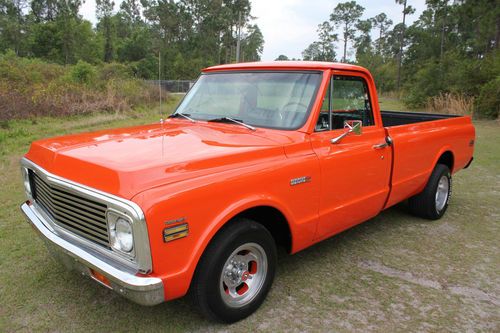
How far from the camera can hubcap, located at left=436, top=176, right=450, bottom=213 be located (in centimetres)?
491

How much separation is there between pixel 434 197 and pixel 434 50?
46.7 meters

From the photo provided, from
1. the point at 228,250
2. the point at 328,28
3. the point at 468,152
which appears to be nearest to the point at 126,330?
the point at 228,250

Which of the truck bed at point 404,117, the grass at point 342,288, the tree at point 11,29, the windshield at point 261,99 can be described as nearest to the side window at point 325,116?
the windshield at point 261,99

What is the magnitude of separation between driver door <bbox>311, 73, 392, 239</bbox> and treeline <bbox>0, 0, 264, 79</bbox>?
171 ft

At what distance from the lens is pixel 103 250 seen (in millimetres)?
2262

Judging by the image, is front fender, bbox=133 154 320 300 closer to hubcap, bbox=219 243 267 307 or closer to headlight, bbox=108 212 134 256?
headlight, bbox=108 212 134 256

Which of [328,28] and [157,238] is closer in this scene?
[157,238]

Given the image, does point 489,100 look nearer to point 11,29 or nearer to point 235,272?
point 235,272

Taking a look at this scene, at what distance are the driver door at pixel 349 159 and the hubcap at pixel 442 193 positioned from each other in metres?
1.45

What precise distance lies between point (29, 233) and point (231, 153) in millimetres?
2786

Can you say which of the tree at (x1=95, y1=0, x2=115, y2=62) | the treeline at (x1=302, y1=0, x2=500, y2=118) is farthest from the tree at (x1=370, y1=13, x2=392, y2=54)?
the tree at (x1=95, y1=0, x2=115, y2=62)

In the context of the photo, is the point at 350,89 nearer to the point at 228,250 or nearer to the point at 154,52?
the point at 228,250

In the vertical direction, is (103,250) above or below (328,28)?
below

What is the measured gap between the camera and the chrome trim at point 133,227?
1995 millimetres
